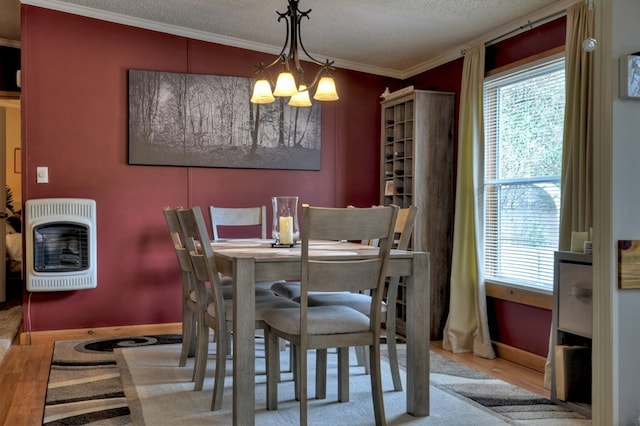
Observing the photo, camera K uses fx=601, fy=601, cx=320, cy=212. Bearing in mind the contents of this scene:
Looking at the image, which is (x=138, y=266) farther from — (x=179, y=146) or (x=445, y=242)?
(x=445, y=242)

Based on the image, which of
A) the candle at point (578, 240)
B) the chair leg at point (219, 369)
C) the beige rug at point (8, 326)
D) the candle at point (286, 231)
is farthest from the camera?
the beige rug at point (8, 326)

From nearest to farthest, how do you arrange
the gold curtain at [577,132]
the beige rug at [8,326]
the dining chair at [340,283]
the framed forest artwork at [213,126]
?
the dining chair at [340,283] → the gold curtain at [577,132] → the beige rug at [8,326] → the framed forest artwork at [213,126]

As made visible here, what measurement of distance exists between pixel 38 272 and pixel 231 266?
2336 mm

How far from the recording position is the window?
151 inches

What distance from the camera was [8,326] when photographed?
15.7 feet

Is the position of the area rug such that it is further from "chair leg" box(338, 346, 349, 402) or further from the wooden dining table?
the wooden dining table

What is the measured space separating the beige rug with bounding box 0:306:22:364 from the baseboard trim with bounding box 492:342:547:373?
3.43 meters

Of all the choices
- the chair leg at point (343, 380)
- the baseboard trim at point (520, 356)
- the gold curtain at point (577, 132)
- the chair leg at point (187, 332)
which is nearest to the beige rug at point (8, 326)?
the chair leg at point (187, 332)

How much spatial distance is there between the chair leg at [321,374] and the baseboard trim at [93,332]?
6.76 ft

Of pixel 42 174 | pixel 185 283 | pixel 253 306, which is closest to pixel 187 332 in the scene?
pixel 185 283

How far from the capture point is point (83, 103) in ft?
15.5

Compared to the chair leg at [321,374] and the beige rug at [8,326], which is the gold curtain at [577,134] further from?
the beige rug at [8,326]

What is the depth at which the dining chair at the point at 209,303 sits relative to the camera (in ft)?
9.69

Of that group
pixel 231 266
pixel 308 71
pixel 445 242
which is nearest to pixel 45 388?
pixel 231 266
